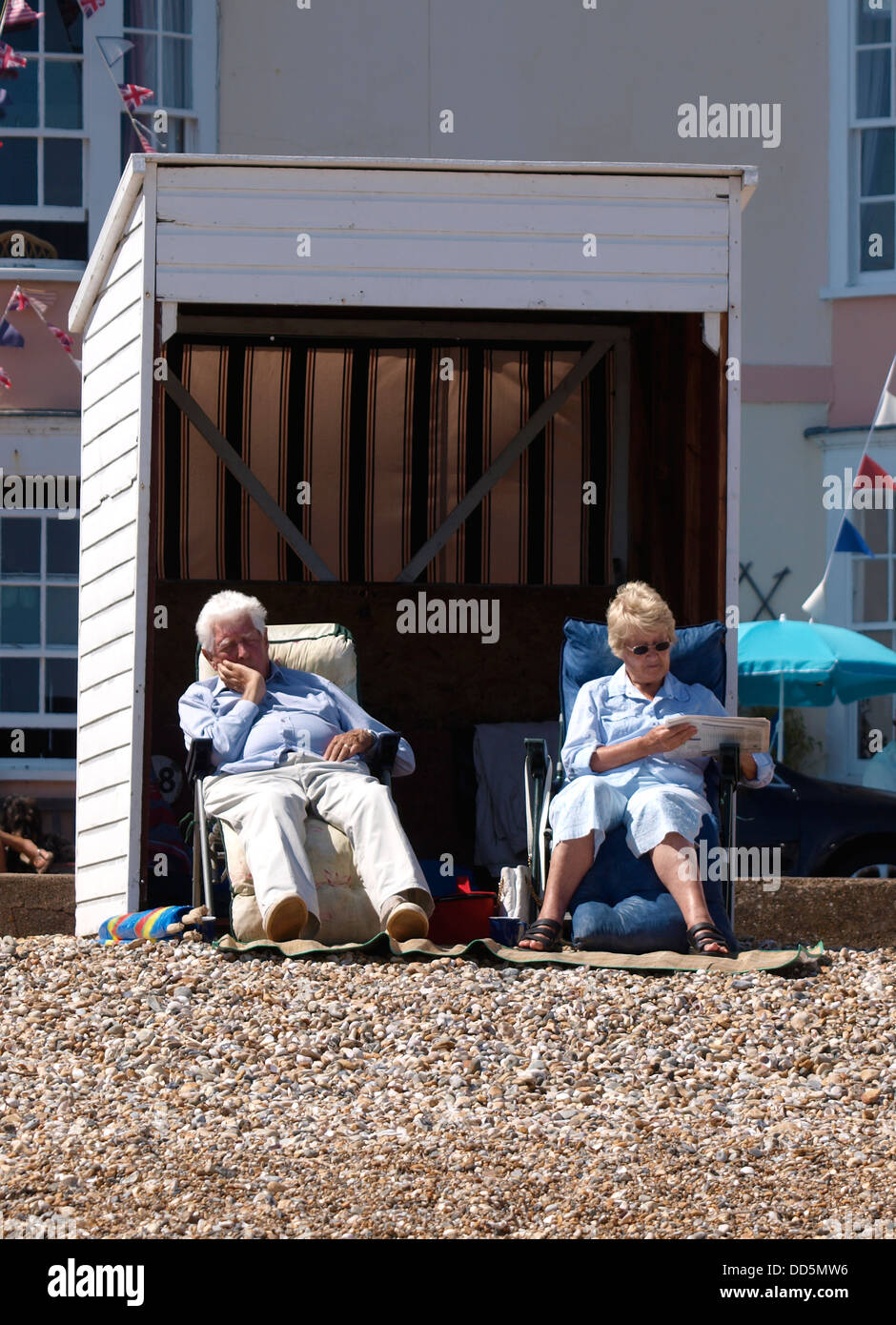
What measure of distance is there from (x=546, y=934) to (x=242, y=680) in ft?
4.88

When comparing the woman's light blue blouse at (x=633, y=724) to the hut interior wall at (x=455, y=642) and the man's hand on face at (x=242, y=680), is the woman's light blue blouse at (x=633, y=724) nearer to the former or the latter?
the man's hand on face at (x=242, y=680)

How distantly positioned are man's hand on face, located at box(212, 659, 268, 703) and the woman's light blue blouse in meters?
1.07

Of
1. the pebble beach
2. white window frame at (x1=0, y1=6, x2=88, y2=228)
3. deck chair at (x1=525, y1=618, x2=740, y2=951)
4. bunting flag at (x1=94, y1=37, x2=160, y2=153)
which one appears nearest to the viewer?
the pebble beach

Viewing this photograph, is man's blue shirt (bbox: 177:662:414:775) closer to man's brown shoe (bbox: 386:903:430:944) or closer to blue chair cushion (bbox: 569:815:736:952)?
blue chair cushion (bbox: 569:815:736:952)

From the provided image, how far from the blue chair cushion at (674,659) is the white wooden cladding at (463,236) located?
3.82 ft

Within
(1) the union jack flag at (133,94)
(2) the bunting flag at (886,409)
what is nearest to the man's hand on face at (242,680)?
(1) the union jack flag at (133,94)

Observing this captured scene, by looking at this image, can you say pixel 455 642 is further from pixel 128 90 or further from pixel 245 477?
pixel 128 90

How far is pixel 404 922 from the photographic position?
17.7 feet

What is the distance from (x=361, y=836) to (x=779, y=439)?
23.6ft

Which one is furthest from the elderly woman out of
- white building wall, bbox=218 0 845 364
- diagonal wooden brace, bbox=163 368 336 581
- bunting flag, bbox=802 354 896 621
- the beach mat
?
white building wall, bbox=218 0 845 364

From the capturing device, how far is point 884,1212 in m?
3.39

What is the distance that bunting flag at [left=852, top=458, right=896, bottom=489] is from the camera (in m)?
11.6

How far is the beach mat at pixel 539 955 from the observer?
17.2 ft

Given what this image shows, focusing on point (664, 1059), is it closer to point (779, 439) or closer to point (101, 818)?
point (101, 818)
